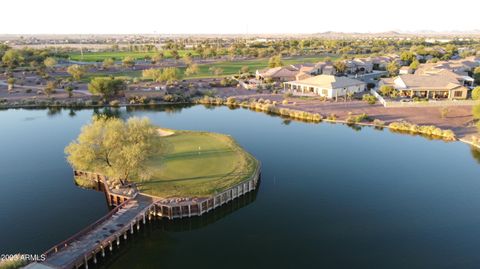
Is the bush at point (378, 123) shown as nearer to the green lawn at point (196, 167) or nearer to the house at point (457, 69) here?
the green lawn at point (196, 167)

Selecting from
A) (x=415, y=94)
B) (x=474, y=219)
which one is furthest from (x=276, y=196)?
(x=415, y=94)

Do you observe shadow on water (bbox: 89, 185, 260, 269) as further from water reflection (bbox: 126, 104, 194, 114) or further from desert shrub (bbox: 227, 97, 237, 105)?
desert shrub (bbox: 227, 97, 237, 105)

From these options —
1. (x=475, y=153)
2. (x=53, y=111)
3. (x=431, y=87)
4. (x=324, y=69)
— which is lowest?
(x=475, y=153)

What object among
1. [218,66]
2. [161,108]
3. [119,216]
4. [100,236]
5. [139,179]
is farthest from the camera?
[218,66]

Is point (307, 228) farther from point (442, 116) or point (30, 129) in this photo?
point (30, 129)

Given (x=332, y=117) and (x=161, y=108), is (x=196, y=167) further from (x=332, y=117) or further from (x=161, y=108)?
(x=161, y=108)

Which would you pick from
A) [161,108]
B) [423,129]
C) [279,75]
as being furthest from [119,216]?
[279,75]

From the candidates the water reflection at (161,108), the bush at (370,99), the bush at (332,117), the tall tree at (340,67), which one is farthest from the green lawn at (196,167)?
the tall tree at (340,67)
